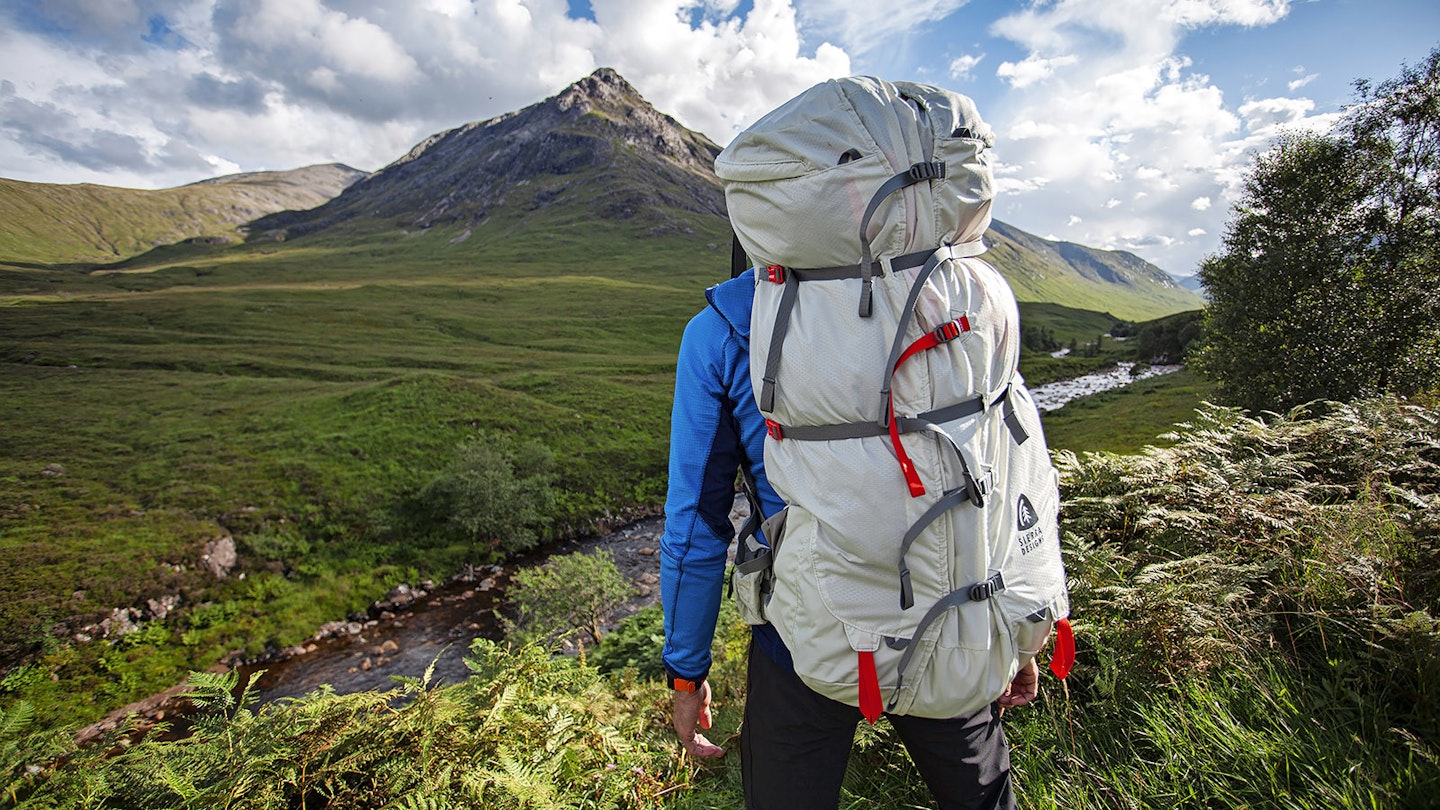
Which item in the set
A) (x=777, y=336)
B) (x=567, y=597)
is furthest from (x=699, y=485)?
(x=567, y=597)

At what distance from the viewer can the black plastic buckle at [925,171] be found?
1901mm

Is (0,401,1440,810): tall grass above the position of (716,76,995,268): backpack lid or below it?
below

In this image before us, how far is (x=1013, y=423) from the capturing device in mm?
2182

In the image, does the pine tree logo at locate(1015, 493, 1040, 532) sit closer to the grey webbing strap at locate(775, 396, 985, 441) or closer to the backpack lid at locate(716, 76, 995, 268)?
the grey webbing strap at locate(775, 396, 985, 441)

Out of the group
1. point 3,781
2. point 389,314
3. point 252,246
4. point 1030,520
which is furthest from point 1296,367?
point 252,246

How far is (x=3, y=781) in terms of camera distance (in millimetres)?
3057

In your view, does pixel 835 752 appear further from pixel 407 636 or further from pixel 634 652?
pixel 407 636

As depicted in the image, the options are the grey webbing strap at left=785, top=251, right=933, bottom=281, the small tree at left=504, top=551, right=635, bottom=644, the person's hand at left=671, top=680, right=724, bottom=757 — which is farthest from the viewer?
the small tree at left=504, top=551, right=635, bottom=644

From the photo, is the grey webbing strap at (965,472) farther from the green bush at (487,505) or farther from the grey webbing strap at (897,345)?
the green bush at (487,505)

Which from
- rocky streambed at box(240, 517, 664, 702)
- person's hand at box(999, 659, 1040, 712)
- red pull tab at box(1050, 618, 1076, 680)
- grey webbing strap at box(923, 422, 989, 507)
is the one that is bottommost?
rocky streambed at box(240, 517, 664, 702)

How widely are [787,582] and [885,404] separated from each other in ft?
2.44

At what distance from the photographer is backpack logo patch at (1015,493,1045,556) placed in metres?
2.09

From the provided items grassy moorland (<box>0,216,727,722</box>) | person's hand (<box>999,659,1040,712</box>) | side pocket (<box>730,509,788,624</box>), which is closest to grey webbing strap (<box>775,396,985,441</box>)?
side pocket (<box>730,509,788,624</box>)

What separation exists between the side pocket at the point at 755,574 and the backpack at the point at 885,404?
0.59ft
